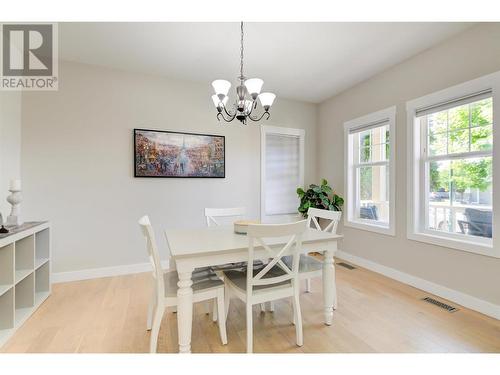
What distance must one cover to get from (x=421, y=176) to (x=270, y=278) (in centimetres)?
226

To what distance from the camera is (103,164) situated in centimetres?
302

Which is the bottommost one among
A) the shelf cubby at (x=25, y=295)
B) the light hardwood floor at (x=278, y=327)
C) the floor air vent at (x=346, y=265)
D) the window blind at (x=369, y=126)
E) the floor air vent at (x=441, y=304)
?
the floor air vent at (x=441, y=304)

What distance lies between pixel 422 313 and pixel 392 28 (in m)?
2.65

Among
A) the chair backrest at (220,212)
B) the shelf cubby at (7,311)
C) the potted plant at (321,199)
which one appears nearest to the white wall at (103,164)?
the chair backrest at (220,212)

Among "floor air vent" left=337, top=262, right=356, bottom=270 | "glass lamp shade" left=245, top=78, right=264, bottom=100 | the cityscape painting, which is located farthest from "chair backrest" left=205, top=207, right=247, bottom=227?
"floor air vent" left=337, top=262, right=356, bottom=270

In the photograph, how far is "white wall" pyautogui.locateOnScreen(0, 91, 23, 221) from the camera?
2363 mm

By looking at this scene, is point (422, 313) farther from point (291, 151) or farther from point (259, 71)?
point (259, 71)

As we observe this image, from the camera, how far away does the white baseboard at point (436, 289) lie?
7.08ft

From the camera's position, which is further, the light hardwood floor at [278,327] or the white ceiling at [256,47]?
the white ceiling at [256,47]

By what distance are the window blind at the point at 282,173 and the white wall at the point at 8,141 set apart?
122 inches

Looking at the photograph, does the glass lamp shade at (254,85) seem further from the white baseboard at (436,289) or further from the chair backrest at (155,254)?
the white baseboard at (436,289)

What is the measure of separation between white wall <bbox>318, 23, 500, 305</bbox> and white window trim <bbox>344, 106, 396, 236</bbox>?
58 mm

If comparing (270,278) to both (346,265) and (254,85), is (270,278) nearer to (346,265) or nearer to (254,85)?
(254,85)

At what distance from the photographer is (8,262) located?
6.09 feet
